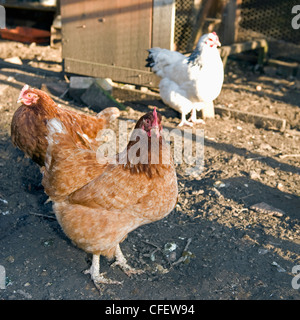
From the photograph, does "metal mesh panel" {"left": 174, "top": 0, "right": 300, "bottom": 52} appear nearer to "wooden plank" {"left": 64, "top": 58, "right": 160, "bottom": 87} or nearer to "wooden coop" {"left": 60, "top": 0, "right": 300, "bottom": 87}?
"wooden coop" {"left": 60, "top": 0, "right": 300, "bottom": 87}

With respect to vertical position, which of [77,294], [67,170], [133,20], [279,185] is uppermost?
[133,20]

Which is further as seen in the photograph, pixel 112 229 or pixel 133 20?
pixel 133 20

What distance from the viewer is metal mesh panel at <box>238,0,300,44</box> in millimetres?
6797

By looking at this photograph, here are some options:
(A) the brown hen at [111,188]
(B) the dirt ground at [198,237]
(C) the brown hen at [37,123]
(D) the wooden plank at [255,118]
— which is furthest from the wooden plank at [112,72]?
(A) the brown hen at [111,188]

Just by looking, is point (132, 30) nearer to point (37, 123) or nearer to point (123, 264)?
point (37, 123)

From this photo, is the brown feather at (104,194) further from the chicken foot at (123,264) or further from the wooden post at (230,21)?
the wooden post at (230,21)

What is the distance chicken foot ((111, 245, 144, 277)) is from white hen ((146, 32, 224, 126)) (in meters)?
2.42

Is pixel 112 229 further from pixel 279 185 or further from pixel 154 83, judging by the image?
pixel 154 83

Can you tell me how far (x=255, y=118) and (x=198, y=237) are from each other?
8.14 ft

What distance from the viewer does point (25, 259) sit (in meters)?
2.71

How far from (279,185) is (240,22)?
426 centimetres

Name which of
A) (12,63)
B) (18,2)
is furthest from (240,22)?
(18,2)

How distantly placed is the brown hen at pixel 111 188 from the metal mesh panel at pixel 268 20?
5.22 meters

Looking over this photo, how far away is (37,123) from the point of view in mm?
3041
